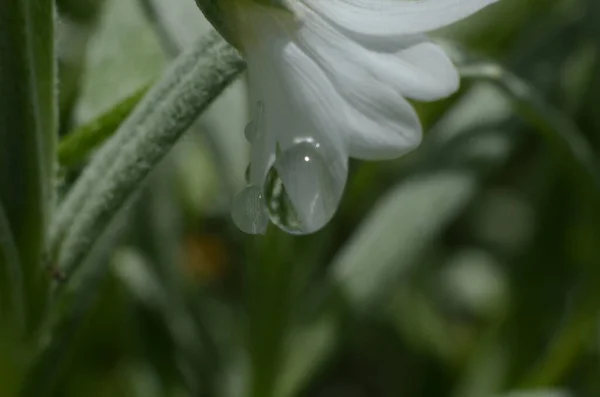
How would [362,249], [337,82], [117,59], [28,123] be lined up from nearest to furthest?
[337,82], [28,123], [117,59], [362,249]

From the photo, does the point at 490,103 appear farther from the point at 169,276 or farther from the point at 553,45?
the point at 169,276

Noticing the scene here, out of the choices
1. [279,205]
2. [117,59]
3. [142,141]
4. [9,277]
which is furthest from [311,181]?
[117,59]

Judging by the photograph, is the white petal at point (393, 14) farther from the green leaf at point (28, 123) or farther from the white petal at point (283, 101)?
the green leaf at point (28, 123)

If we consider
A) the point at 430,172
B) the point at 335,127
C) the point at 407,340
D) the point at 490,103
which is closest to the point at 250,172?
the point at 335,127

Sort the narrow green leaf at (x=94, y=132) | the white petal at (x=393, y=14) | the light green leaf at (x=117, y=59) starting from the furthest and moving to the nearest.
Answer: the light green leaf at (x=117, y=59), the narrow green leaf at (x=94, y=132), the white petal at (x=393, y=14)

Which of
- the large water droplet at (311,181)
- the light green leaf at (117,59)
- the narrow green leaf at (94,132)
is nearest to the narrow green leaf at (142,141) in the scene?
the narrow green leaf at (94,132)

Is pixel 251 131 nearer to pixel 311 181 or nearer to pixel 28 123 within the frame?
pixel 311 181
